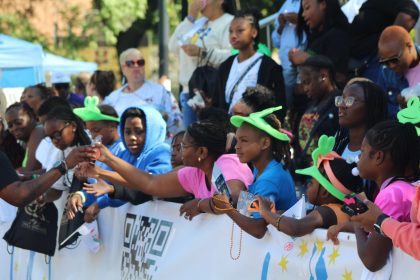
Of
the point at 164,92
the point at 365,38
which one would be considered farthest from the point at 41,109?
the point at 365,38

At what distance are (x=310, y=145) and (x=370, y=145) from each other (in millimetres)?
2243

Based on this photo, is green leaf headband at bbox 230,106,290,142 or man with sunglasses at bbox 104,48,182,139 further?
man with sunglasses at bbox 104,48,182,139

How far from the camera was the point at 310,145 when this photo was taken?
6.91 meters

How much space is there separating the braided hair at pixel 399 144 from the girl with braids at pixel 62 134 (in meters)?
3.89

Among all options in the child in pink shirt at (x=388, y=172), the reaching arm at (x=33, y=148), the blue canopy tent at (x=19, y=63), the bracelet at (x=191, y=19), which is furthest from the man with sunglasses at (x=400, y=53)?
the blue canopy tent at (x=19, y=63)

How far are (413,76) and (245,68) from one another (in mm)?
1863

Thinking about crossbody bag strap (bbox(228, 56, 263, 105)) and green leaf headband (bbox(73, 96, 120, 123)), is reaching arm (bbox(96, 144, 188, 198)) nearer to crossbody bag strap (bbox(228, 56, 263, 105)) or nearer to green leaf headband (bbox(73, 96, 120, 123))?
green leaf headband (bbox(73, 96, 120, 123))

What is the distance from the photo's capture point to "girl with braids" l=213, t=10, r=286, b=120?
26.4 ft

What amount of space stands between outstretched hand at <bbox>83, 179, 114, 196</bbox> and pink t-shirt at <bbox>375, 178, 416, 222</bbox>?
3.02 meters

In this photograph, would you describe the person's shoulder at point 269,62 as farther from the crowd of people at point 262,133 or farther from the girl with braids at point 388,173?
the girl with braids at point 388,173

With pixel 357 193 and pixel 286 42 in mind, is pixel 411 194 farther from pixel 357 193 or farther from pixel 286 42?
pixel 286 42

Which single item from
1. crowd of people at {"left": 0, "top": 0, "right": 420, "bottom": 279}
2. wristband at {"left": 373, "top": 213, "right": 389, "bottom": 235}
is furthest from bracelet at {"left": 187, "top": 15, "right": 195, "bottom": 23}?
wristband at {"left": 373, "top": 213, "right": 389, "bottom": 235}

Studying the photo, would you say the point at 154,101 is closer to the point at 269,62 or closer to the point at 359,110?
the point at 269,62

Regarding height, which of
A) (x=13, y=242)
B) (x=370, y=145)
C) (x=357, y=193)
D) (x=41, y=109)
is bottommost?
(x=13, y=242)
